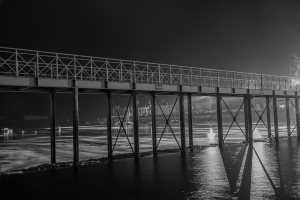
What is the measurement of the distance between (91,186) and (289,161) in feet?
39.1

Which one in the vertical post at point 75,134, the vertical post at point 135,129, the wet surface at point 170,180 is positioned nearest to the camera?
the wet surface at point 170,180

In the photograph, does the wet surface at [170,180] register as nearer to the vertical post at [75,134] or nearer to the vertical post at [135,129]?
the vertical post at [75,134]

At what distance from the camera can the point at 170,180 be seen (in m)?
13.5

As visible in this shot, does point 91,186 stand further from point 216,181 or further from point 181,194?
point 216,181

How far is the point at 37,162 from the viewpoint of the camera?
22469 mm

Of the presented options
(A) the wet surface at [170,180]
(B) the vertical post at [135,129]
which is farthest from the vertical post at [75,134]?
(B) the vertical post at [135,129]

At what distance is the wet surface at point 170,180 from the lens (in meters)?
11.0

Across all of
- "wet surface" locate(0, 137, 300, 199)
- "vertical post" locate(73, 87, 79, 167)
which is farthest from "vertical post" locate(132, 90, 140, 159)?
"vertical post" locate(73, 87, 79, 167)

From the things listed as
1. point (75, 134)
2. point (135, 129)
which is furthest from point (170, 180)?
point (135, 129)

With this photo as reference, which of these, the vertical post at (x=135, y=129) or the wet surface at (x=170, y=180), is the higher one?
the vertical post at (x=135, y=129)

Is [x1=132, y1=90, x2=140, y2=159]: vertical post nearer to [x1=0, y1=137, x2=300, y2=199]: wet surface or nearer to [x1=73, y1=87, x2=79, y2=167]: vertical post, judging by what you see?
[x1=0, y1=137, x2=300, y2=199]: wet surface

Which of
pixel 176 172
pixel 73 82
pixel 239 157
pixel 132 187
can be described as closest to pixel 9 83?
pixel 73 82

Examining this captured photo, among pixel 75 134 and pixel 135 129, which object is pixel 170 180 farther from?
pixel 135 129

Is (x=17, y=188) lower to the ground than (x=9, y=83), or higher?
lower
